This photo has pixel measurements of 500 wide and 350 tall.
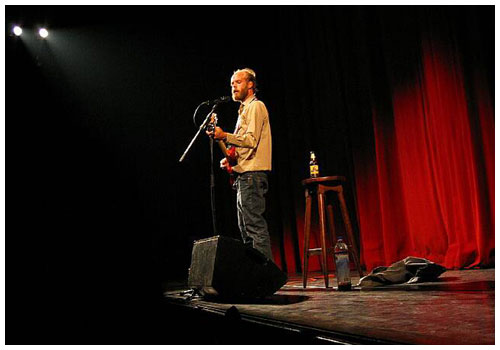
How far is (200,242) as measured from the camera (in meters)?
2.32

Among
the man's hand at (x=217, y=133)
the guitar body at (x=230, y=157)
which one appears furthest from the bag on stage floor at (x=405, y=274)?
the man's hand at (x=217, y=133)

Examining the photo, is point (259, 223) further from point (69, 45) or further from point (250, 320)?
point (69, 45)

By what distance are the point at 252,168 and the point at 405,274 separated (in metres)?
1.01

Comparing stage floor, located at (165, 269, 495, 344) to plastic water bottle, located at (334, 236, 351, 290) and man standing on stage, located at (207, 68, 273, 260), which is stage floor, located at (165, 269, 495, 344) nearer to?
plastic water bottle, located at (334, 236, 351, 290)

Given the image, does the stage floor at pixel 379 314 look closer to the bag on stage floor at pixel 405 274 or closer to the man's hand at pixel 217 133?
the bag on stage floor at pixel 405 274

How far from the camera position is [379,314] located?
4.96ft

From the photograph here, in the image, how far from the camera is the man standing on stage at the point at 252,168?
256 cm

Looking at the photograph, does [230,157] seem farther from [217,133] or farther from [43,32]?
[43,32]

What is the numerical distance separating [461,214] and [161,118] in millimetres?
3184

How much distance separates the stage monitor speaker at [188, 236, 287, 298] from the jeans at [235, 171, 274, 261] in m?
0.38

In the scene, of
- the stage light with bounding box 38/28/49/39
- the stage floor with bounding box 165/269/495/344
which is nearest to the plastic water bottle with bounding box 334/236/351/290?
the stage floor with bounding box 165/269/495/344

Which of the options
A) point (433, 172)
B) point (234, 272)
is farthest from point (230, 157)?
point (433, 172)

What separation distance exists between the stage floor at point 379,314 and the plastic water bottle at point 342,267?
75mm
